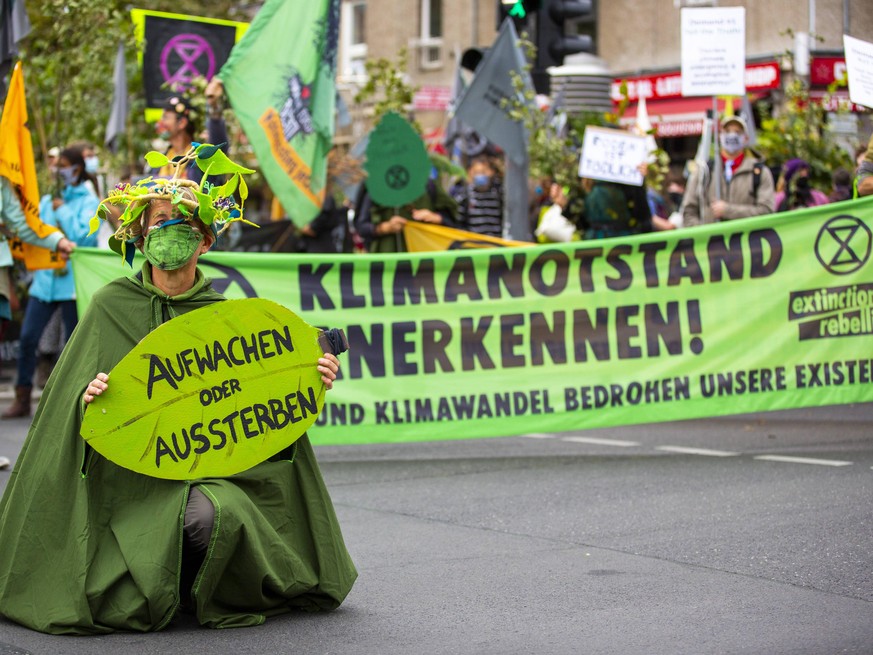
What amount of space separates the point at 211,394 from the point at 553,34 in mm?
7922

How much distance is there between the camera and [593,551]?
6102 mm

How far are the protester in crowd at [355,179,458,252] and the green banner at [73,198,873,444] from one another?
2.78 metres

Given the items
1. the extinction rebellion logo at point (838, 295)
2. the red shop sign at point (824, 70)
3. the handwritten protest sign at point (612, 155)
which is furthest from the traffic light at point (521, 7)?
the red shop sign at point (824, 70)

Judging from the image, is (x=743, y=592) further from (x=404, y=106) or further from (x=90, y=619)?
(x=404, y=106)

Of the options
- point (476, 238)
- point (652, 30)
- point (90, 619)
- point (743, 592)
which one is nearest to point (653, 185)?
point (476, 238)

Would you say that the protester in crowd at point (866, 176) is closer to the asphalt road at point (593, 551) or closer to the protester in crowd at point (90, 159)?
the asphalt road at point (593, 551)

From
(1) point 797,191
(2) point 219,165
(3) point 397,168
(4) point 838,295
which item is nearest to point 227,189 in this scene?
(2) point 219,165

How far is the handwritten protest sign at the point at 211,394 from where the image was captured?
4699 mm

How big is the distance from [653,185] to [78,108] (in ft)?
21.2

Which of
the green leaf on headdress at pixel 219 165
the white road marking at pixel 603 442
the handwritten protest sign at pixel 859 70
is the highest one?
the handwritten protest sign at pixel 859 70

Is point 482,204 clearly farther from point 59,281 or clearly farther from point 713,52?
point 59,281

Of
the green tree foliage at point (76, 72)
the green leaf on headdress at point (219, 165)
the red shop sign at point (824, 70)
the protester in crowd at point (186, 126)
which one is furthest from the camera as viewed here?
the red shop sign at point (824, 70)

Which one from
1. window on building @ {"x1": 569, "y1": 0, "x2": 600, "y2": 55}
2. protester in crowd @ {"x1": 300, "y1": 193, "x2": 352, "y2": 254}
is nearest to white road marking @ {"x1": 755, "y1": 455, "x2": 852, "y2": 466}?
protester in crowd @ {"x1": 300, "y1": 193, "x2": 352, "y2": 254}

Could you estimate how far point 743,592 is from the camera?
5.23 m
